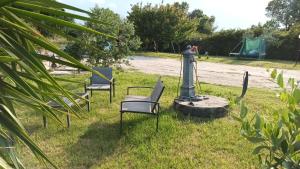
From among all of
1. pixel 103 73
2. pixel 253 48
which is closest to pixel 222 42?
pixel 253 48

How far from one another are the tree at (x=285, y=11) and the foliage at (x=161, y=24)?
25.0 meters

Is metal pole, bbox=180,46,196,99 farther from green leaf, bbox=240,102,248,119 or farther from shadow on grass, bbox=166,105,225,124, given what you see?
green leaf, bbox=240,102,248,119

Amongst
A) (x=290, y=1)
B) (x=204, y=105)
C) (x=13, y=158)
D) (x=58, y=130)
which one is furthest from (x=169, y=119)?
(x=290, y=1)

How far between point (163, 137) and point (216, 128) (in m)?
1.08

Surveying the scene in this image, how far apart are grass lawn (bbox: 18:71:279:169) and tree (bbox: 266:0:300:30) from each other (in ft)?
152

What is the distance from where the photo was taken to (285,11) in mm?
51875

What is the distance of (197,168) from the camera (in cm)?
458

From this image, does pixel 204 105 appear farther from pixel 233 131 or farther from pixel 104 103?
pixel 104 103

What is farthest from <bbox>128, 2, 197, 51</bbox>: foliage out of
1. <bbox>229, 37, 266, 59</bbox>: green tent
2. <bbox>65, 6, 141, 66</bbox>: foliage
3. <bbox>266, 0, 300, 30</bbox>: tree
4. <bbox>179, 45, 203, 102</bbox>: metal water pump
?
<bbox>266, 0, 300, 30</bbox>: tree

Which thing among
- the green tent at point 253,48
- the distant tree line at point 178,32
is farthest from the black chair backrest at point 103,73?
the distant tree line at point 178,32

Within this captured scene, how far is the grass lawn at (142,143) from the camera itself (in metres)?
4.73

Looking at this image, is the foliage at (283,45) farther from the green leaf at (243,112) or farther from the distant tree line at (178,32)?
the green leaf at (243,112)

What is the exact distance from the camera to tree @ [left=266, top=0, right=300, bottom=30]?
Result: 1973 inches

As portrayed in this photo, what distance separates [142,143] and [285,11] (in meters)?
51.7
